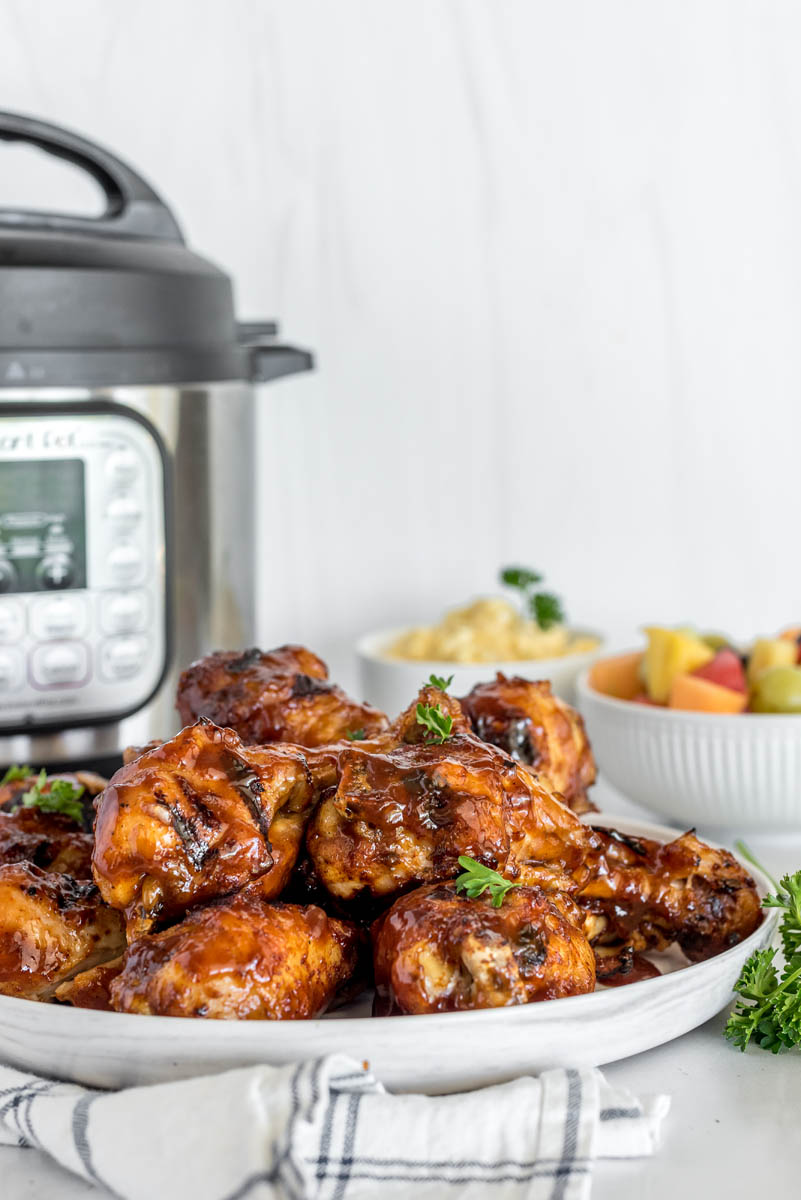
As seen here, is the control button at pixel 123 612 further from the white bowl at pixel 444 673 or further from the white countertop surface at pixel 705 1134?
the white countertop surface at pixel 705 1134

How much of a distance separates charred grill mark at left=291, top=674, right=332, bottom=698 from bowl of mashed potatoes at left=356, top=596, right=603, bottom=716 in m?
0.52

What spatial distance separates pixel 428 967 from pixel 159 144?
1.40 meters

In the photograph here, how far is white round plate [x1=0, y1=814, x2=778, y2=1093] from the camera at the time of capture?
71 cm

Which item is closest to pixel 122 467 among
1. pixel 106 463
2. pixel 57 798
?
pixel 106 463

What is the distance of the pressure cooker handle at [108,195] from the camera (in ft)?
4.38

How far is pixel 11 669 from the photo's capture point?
1.30m

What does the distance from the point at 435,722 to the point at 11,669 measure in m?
0.58

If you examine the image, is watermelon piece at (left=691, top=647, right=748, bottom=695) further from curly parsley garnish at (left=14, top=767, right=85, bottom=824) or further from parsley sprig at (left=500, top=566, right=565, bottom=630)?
curly parsley garnish at (left=14, top=767, right=85, bottom=824)

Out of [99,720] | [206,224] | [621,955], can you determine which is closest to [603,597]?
A: [206,224]

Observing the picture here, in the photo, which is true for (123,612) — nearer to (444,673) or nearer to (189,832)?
(444,673)

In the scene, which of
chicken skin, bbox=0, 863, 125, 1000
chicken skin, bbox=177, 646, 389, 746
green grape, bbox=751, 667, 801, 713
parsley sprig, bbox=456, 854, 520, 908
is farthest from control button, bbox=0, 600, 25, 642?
green grape, bbox=751, 667, 801, 713

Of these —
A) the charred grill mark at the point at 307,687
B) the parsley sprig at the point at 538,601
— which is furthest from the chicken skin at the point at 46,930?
the parsley sprig at the point at 538,601

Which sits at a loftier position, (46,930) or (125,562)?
(125,562)

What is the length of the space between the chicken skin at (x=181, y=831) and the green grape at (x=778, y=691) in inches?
31.7
